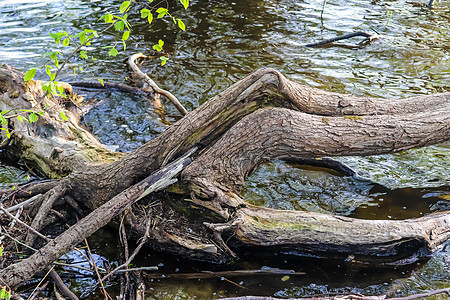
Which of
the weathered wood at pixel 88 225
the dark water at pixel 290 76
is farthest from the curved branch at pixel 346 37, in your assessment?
the weathered wood at pixel 88 225

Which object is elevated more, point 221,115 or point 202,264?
point 221,115

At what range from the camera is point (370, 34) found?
28.6 feet

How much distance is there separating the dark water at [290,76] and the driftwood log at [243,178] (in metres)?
0.25

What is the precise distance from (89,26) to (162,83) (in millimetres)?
3185

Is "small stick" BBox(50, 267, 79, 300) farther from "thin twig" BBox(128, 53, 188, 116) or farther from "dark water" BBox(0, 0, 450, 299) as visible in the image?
"thin twig" BBox(128, 53, 188, 116)

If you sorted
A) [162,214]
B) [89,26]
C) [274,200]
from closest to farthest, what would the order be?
1. [162,214]
2. [274,200]
3. [89,26]

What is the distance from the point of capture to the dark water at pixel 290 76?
4000mm

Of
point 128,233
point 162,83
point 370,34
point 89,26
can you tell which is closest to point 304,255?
→ point 128,233

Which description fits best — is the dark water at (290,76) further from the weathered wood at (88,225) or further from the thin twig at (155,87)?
the weathered wood at (88,225)

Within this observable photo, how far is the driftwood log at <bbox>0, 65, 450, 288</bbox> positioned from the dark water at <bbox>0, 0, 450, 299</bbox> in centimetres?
25

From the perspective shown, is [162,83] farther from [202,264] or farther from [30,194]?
[202,264]

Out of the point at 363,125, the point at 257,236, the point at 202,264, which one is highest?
the point at 363,125

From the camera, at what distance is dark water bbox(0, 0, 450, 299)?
13.1 ft

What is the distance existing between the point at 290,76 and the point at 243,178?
12.6 feet
